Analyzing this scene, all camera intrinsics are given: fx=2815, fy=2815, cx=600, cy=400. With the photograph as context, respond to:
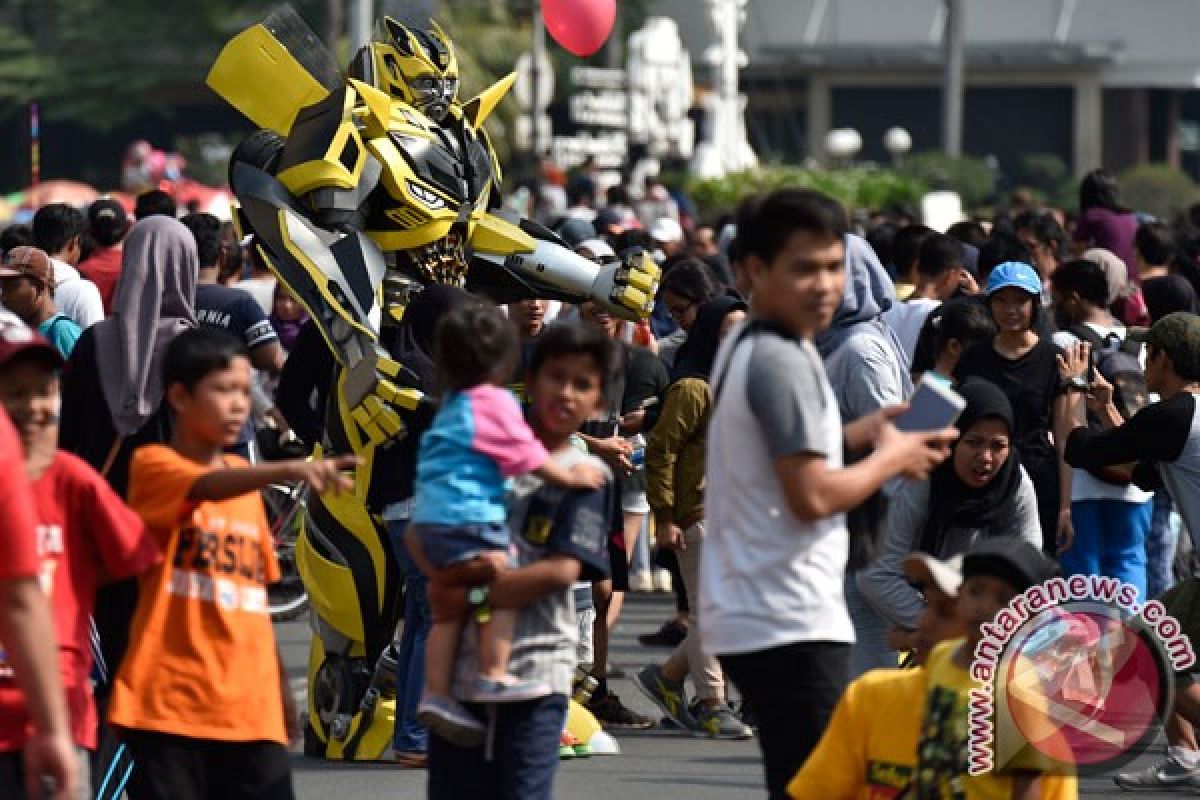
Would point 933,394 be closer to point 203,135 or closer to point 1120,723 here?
point 1120,723

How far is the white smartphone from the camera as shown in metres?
6.02

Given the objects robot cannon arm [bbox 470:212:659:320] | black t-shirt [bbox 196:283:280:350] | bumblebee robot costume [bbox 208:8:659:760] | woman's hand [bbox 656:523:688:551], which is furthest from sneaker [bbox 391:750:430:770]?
black t-shirt [bbox 196:283:280:350]

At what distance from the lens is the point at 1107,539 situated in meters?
10.9

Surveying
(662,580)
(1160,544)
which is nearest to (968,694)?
(1160,544)

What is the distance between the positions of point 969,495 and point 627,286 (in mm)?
2367

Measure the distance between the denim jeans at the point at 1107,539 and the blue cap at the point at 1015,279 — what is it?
36.7 inches

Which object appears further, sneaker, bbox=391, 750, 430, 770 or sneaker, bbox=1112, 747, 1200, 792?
sneaker, bbox=391, 750, 430, 770

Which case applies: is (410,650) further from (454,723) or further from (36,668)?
(36,668)

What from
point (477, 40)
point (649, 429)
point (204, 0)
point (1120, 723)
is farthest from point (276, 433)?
point (204, 0)

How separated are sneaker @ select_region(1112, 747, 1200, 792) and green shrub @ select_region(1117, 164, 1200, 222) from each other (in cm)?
3375

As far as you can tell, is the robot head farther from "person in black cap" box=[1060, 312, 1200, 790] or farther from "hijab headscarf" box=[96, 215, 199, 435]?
"person in black cap" box=[1060, 312, 1200, 790]

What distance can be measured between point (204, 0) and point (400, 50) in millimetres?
51937

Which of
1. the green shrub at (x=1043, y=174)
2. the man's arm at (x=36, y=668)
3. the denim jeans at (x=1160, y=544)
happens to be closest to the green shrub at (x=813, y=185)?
the denim jeans at (x=1160, y=544)

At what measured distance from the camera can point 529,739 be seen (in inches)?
249
